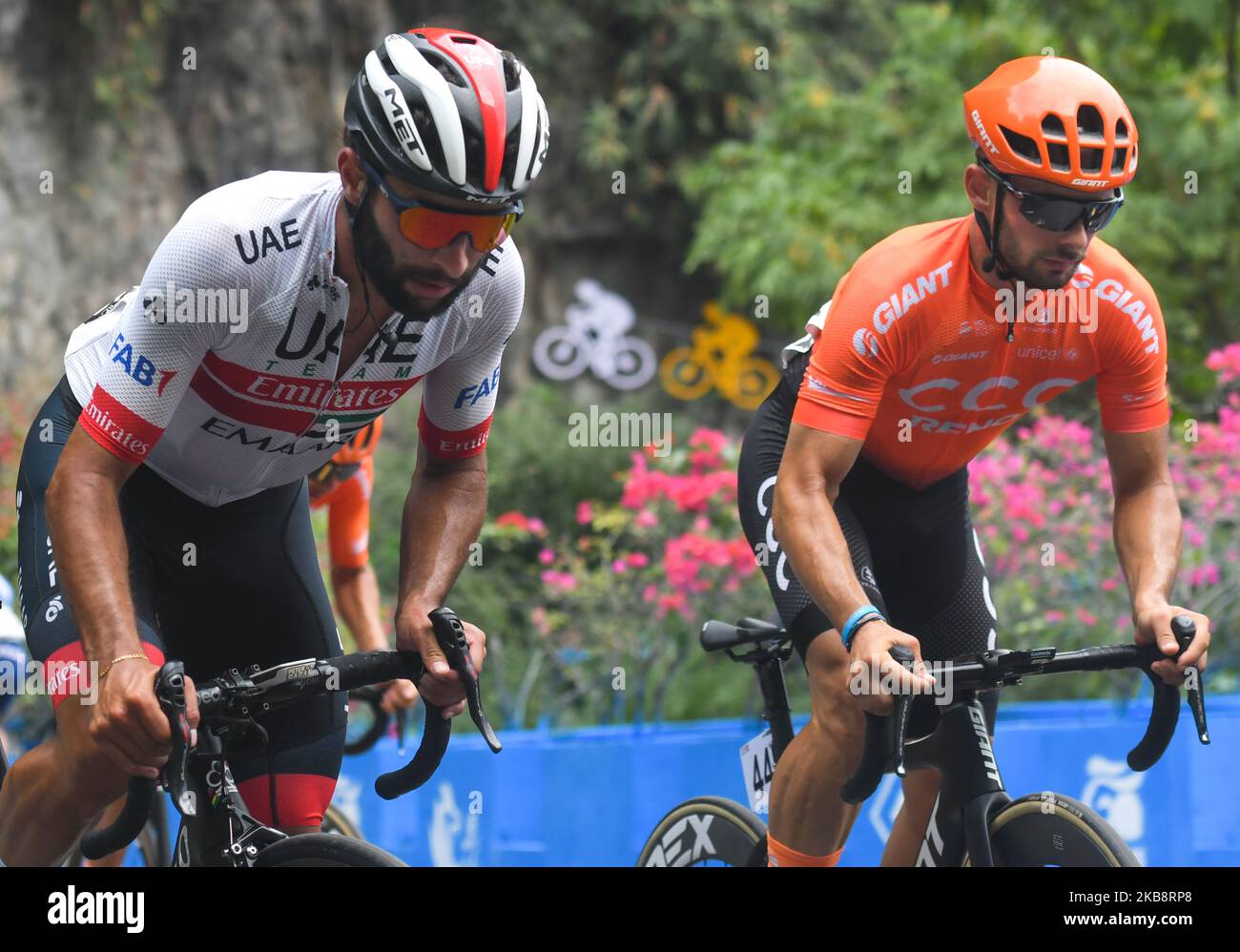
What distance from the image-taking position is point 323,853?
283 cm

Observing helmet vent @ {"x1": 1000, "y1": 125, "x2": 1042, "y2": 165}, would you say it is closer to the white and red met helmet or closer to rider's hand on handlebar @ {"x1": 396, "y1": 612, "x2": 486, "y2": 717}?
the white and red met helmet

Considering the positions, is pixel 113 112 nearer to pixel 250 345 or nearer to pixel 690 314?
pixel 690 314

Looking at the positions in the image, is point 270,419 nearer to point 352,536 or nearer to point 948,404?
point 948,404

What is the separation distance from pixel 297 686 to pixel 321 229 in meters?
0.87

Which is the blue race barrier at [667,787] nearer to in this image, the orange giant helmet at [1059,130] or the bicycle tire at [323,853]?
the orange giant helmet at [1059,130]

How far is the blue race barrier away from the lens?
5.79 m

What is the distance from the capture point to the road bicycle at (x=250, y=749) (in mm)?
2770

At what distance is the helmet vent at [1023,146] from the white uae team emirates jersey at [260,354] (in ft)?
3.56

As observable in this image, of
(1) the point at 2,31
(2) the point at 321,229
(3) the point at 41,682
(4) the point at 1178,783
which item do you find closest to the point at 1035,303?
(2) the point at 321,229

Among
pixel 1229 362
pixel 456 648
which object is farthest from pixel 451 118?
pixel 1229 362

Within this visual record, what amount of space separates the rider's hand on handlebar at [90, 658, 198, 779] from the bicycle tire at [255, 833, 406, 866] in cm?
29

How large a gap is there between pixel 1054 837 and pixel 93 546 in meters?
2.00

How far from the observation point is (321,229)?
10.2ft
